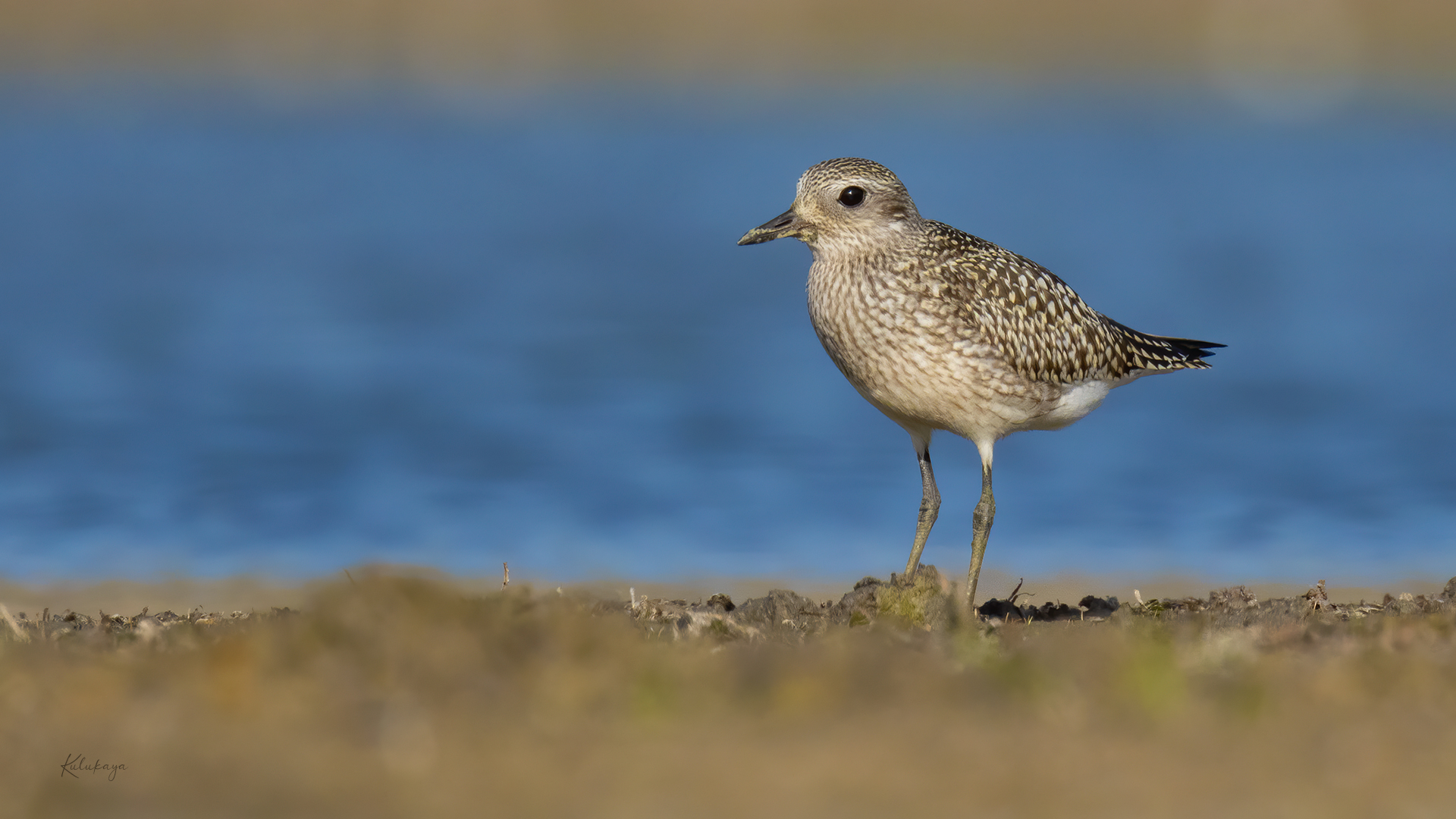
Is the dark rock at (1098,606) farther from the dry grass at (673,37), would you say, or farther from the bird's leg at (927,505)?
the dry grass at (673,37)

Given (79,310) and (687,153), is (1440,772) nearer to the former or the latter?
(79,310)

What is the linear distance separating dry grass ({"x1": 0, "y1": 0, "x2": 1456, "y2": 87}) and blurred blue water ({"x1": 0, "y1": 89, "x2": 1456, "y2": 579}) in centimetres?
834

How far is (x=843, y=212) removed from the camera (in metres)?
8.73

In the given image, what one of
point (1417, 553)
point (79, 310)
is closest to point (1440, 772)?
point (1417, 553)

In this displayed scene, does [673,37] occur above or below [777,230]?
above

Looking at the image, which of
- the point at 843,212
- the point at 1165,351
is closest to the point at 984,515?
the point at 843,212

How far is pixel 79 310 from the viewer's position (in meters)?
19.2

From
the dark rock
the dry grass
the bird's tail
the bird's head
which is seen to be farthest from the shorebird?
the dry grass

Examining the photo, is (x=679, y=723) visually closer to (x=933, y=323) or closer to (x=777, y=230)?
(x=933, y=323)

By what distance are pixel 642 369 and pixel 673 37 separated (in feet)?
93.5

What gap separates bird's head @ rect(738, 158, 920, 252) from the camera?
869 centimetres

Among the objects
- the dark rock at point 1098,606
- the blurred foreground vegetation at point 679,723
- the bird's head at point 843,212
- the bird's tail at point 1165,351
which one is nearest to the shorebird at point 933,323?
the bird's head at point 843,212

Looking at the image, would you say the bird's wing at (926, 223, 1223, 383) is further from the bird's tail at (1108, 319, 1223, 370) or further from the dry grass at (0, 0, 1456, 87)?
the dry grass at (0, 0, 1456, 87)

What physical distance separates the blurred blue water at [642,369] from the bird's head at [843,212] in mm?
2979
